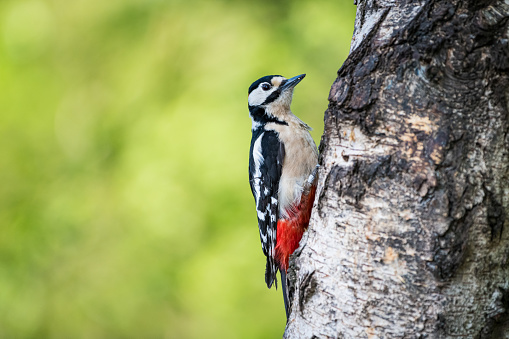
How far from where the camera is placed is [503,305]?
4.91ft

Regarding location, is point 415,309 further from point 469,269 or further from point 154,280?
point 154,280

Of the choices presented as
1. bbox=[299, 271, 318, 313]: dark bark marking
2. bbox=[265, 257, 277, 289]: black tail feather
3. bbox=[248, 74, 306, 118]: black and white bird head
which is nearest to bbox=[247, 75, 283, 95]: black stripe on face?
bbox=[248, 74, 306, 118]: black and white bird head

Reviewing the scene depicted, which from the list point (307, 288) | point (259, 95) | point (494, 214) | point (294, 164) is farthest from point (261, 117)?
point (494, 214)

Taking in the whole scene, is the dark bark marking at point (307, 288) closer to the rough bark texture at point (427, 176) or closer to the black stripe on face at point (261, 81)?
the rough bark texture at point (427, 176)

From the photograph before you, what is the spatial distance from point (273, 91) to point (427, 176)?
1.78m

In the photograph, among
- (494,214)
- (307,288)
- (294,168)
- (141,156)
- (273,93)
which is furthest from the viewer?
(141,156)

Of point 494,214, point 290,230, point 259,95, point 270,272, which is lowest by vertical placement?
point 494,214

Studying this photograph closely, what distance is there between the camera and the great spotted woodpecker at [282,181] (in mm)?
2887

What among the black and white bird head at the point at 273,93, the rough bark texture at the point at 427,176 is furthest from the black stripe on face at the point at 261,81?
the rough bark texture at the point at 427,176

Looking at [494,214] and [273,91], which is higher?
[273,91]

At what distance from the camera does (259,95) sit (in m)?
3.21

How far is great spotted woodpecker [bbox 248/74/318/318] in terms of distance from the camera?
2.89m

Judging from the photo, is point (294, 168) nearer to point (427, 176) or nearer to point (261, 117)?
point (261, 117)

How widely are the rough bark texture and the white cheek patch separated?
5.06 feet
